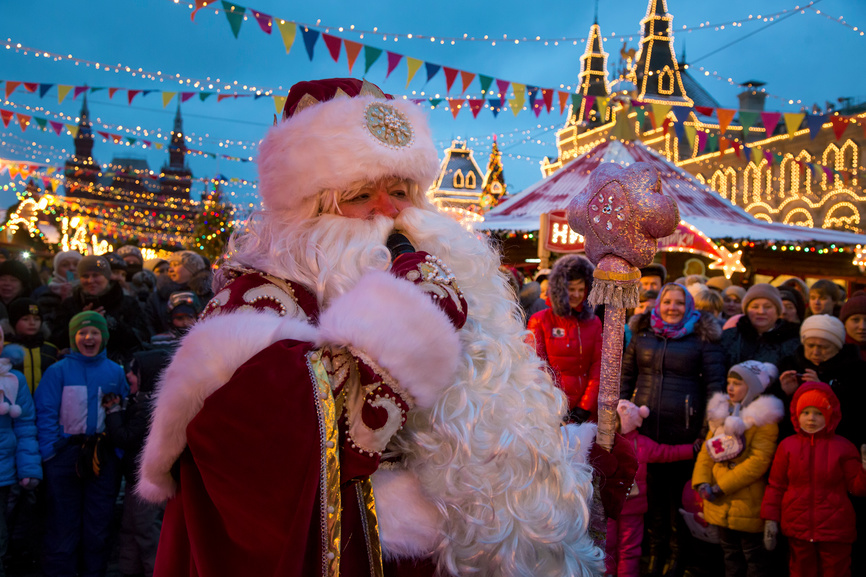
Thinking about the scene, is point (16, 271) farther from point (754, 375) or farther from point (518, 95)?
point (518, 95)

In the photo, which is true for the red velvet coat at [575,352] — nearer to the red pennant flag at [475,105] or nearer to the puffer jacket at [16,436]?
the puffer jacket at [16,436]

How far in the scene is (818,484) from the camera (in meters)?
3.63

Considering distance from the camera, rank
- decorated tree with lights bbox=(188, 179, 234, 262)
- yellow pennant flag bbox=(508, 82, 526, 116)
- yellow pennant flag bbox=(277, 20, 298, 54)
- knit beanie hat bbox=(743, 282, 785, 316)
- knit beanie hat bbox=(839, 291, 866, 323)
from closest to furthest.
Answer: knit beanie hat bbox=(839, 291, 866, 323)
knit beanie hat bbox=(743, 282, 785, 316)
yellow pennant flag bbox=(277, 20, 298, 54)
yellow pennant flag bbox=(508, 82, 526, 116)
decorated tree with lights bbox=(188, 179, 234, 262)

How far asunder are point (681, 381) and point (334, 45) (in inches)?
236

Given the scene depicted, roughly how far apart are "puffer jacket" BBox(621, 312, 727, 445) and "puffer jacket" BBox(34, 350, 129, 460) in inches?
140

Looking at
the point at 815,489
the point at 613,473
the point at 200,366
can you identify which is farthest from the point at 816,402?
the point at 200,366

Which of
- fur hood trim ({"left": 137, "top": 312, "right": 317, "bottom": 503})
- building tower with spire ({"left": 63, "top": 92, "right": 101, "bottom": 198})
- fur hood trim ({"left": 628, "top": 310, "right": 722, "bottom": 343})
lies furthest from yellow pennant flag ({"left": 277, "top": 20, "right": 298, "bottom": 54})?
fur hood trim ({"left": 137, "top": 312, "right": 317, "bottom": 503})

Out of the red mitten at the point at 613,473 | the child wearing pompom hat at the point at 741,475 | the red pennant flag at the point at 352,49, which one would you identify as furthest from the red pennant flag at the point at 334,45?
the red mitten at the point at 613,473

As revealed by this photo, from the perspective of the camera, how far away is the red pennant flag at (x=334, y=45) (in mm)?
8094

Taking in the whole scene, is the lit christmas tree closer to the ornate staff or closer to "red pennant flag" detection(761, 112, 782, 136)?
"red pennant flag" detection(761, 112, 782, 136)

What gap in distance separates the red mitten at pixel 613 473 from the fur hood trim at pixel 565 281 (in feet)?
9.81

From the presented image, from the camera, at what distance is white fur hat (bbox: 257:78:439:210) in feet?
5.36

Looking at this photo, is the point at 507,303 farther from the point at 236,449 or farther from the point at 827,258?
the point at 827,258

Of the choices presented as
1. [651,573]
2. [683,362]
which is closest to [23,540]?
[651,573]
